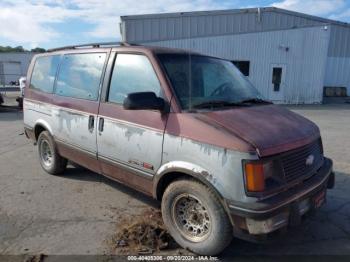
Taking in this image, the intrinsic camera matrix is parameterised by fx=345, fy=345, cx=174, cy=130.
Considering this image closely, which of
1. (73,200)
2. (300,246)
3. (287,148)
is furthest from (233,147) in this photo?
(73,200)

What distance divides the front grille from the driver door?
128 cm

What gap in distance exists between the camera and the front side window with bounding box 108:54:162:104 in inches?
154

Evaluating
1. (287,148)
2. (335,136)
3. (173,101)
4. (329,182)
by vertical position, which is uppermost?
(173,101)

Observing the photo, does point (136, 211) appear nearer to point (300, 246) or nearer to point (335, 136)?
point (300, 246)

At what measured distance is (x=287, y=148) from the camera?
324cm

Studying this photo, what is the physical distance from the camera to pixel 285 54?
66.2 ft

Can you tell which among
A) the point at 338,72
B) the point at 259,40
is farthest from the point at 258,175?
the point at 338,72

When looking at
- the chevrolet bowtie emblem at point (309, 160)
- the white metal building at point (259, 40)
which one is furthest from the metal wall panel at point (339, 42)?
the chevrolet bowtie emblem at point (309, 160)

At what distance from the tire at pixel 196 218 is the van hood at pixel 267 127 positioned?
64 centimetres

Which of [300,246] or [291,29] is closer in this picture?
[300,246]

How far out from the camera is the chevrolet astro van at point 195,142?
307cm

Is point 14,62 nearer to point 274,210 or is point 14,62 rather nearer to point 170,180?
point 170,180

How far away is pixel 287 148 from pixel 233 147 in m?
0.58

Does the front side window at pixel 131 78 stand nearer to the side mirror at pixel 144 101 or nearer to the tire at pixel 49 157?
the side mirror at pixel 144 101
